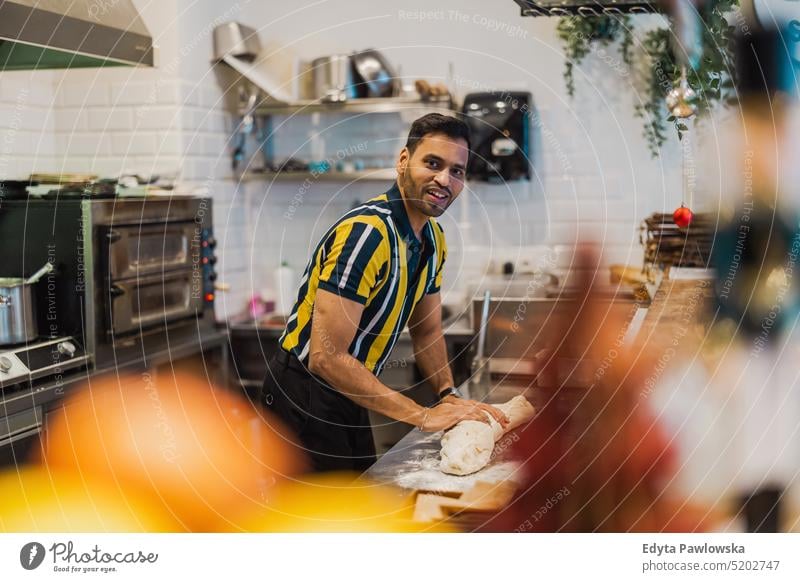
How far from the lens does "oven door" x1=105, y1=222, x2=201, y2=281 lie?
1985mm

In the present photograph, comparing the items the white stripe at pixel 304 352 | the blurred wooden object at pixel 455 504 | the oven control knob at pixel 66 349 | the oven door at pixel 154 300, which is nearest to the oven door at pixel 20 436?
the oven control knob at pixel 66 349

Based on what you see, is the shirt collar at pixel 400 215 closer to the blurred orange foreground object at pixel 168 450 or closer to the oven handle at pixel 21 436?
the blurred orange foreground object at pixel 168 450

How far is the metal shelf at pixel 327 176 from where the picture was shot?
2.47m

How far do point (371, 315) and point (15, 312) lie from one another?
0.83m

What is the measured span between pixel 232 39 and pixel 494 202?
92cm

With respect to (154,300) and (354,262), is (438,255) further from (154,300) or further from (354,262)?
(154,300)

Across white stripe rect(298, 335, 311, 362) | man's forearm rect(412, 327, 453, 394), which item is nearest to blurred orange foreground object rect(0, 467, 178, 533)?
white stripe rect(298, 335, 311, 362)

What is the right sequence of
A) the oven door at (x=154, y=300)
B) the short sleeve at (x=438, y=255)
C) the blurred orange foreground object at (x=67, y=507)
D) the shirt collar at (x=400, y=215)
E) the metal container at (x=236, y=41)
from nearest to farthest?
the shirt collar at (x=400, y=215)
the short sleeve at (x=438, y=255)
the blurred orange foreground object at (x=67, y=507)
the oven door at (x=154, y=300)
the metal container at (x=236, y=41)

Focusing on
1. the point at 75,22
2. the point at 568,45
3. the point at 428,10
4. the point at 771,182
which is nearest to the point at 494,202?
the point at 568,45

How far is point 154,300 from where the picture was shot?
2.13 meters

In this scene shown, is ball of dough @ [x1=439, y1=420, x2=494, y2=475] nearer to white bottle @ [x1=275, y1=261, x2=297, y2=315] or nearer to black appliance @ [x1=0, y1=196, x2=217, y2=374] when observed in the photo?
black appliance @ [x1=0, y1=196, x2=217, y2=374]

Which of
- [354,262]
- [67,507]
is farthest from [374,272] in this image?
[67,507]

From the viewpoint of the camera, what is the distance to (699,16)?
1703mm

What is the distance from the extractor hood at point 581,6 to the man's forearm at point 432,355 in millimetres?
661
